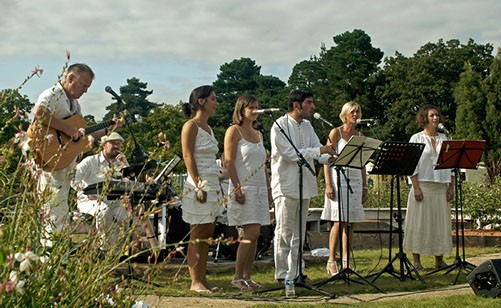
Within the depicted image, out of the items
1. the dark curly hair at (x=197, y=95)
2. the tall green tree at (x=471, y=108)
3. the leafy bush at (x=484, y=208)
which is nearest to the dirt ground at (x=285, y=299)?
the dark curly hair at (x=197, y=95)

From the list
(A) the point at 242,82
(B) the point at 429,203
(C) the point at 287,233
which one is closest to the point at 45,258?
(C) the point at 287,233

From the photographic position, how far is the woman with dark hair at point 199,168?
313 inches

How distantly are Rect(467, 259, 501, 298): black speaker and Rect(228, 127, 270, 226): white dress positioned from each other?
229cm

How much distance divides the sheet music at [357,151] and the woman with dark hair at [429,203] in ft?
6.31

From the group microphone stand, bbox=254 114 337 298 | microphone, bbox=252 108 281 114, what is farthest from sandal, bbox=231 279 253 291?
microphone, bbox=252 108 281 114

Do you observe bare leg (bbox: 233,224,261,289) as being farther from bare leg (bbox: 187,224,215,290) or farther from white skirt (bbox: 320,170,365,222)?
white skirt (bbox: 320,170,365,222)

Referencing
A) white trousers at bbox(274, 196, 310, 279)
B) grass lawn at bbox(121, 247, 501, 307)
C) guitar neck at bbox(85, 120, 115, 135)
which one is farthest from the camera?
white trousers at bbox(274, 196, 310, 279)

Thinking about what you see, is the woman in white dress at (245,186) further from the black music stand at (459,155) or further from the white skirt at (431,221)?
the white skirt at (431,221)

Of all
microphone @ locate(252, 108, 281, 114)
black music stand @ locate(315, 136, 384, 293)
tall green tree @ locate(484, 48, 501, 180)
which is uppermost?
tall green tree @ locate(484, 48, 501, 180)

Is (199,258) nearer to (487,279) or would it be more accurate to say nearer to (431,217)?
(487,279)

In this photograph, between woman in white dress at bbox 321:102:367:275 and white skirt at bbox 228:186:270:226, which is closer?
white skirt at bbox 228:186:270:226

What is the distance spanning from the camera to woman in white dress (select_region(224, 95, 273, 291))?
8.21 m

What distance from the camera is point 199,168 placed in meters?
8.03

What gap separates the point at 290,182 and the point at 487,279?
2.35m
